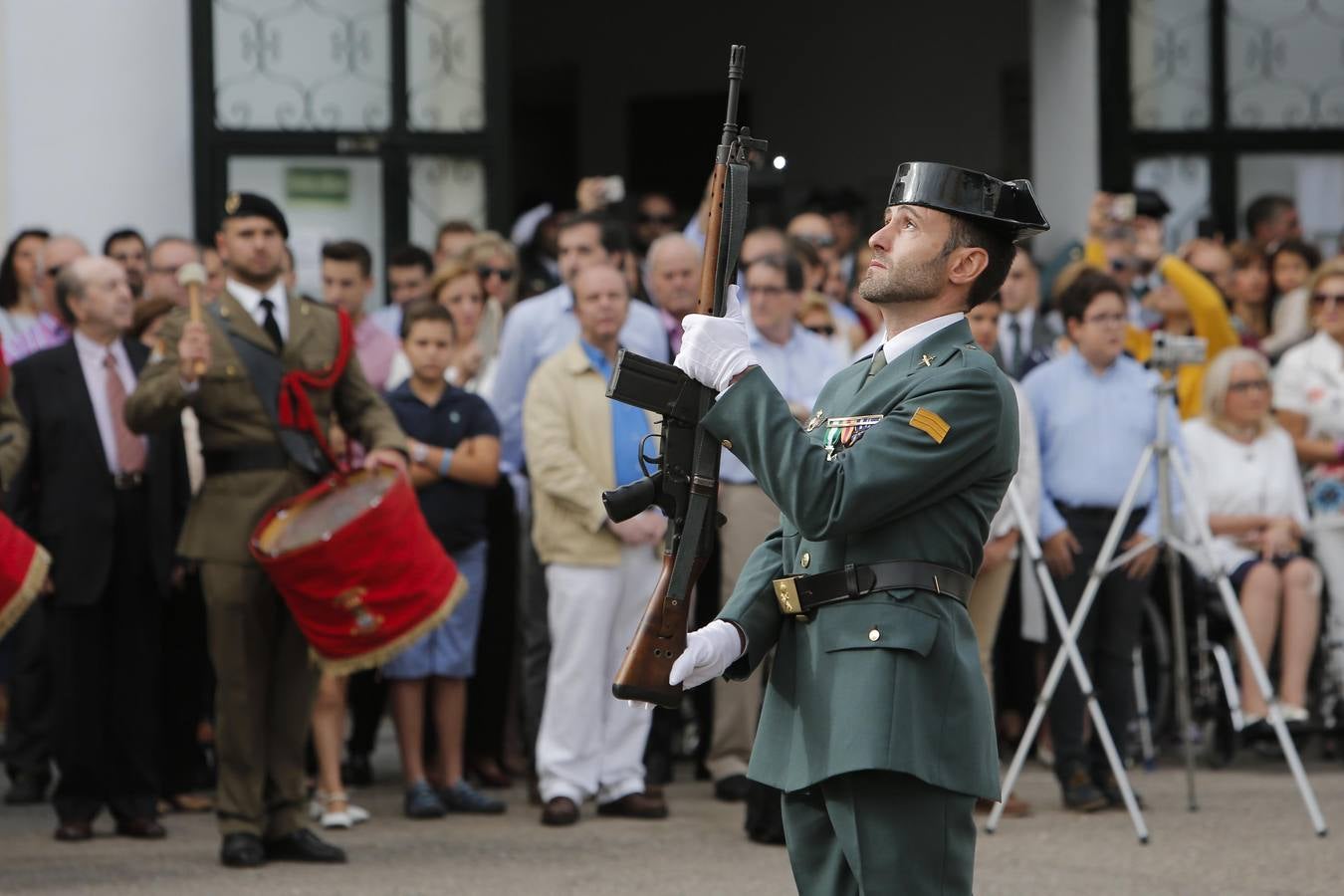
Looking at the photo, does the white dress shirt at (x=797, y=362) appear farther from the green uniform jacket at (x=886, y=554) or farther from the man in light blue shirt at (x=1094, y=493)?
the green uniform jacket at (x=886, y=554)

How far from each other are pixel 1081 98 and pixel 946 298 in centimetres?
968

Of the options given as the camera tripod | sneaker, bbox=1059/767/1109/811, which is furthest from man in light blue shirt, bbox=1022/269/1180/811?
the camera tripod

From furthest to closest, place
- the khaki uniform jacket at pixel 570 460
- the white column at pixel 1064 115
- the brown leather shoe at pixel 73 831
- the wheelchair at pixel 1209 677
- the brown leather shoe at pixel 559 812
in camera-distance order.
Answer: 1. the white column at pixel 1064 115
2. the wheelchair at pixel 1209 677
3. the khaki uniform jacket at pixel 570 460
4. the brown leather shoe at pixel 559 812
5. the brown leather shoe at pixel 73 831

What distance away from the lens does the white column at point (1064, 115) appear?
1334 cm

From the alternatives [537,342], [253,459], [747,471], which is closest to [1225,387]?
[747,471]

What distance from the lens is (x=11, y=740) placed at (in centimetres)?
841

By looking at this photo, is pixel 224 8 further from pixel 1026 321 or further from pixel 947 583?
pixel 947 583

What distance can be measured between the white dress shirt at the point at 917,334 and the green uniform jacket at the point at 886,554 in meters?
0.02

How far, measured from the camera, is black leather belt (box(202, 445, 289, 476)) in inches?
277

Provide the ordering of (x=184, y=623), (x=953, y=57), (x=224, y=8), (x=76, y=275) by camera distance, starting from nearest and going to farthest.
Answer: (x=76, y=275) < (x=184, y=623) < (x=224, y=8) < (x=953, y=57)

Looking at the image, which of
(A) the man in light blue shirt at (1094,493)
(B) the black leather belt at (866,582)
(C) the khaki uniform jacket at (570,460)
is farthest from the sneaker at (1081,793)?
(B) the black leather belt at (866,582)

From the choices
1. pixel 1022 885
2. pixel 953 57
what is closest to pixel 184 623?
pixel 1022 885

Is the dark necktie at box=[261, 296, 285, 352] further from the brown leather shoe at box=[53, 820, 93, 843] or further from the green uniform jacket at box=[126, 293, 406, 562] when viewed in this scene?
the brown leather shoe at box=[53, 820, 93, 843]

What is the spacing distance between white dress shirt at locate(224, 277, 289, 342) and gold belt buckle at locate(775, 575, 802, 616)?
11.3ft
